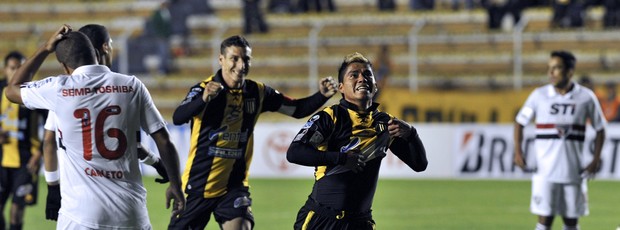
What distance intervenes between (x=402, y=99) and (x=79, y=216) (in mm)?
16942

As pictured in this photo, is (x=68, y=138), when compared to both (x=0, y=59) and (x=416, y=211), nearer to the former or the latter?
(x=416, y=211)

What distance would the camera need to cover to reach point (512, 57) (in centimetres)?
2477

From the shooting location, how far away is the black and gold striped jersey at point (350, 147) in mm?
7086

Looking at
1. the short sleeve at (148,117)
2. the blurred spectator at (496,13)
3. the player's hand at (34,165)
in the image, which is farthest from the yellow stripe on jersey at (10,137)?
the blurred spectator at (496,13)

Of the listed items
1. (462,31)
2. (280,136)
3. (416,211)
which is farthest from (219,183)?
(462,31)

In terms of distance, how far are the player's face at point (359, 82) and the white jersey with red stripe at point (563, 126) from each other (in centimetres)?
430

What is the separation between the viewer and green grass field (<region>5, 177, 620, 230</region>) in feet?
45.2

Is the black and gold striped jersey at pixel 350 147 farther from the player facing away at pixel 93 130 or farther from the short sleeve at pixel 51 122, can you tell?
the short sleeve at pixel 51 122

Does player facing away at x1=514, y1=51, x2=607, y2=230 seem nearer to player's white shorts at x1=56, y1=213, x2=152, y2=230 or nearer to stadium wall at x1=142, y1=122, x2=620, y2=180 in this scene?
player's white shorts at x1=56, y1=213, x2=152, y2=230

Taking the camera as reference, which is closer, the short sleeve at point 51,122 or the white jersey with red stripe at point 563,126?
the short sleeve at point 51,122

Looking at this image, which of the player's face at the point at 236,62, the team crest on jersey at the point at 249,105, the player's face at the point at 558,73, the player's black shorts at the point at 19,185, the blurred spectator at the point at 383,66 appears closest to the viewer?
the player's face at the point at 236,62

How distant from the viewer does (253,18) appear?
2731cm

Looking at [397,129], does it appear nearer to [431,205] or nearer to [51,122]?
[51,122]

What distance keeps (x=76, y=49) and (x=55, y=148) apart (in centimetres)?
80
